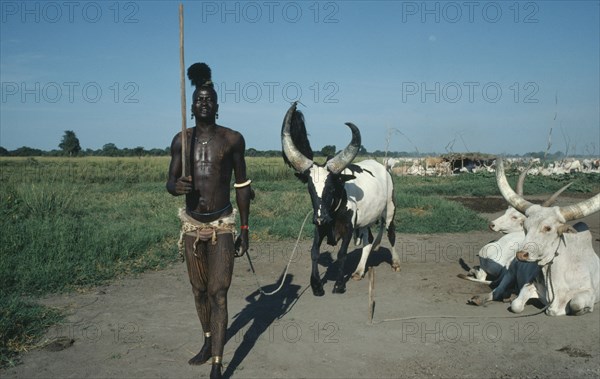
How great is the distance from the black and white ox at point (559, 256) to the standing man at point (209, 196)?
10.3ft

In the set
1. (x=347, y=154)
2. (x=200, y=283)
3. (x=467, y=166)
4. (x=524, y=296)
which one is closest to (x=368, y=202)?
(x=347, y=154)

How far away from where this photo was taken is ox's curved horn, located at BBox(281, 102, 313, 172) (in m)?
6.45

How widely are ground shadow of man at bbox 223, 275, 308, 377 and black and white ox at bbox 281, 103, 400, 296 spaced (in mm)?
478

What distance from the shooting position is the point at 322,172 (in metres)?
6.30

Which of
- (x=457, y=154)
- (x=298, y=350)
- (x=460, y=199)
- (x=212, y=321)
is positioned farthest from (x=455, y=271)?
(x=457, y=154)

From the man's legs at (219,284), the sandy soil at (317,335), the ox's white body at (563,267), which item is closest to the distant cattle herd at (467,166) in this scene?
the sandy soil at (317,335)

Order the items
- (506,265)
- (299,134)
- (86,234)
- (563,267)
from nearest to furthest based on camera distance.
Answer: (563,267)
(506,265)
(299,134)
(86,234)

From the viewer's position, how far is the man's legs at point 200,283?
160 inches

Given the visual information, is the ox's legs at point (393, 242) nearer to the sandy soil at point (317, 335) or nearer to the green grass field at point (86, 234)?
the sandy soil at point (317, 335)

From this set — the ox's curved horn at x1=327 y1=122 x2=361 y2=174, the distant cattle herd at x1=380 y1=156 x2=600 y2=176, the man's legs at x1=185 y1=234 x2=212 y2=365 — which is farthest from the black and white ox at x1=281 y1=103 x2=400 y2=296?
the distant cattle herd at x1=380 y1=156 x2=600 y2=176

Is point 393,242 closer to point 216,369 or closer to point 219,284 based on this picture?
point 219,284

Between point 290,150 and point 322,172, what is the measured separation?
0.59 metres

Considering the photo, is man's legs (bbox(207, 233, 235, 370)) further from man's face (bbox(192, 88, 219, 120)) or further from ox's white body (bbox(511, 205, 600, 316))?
ox's white body (bbox(511, 205, 600, 316))

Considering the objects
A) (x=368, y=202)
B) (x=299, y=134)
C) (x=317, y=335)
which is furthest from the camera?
(x=368, y=202)
